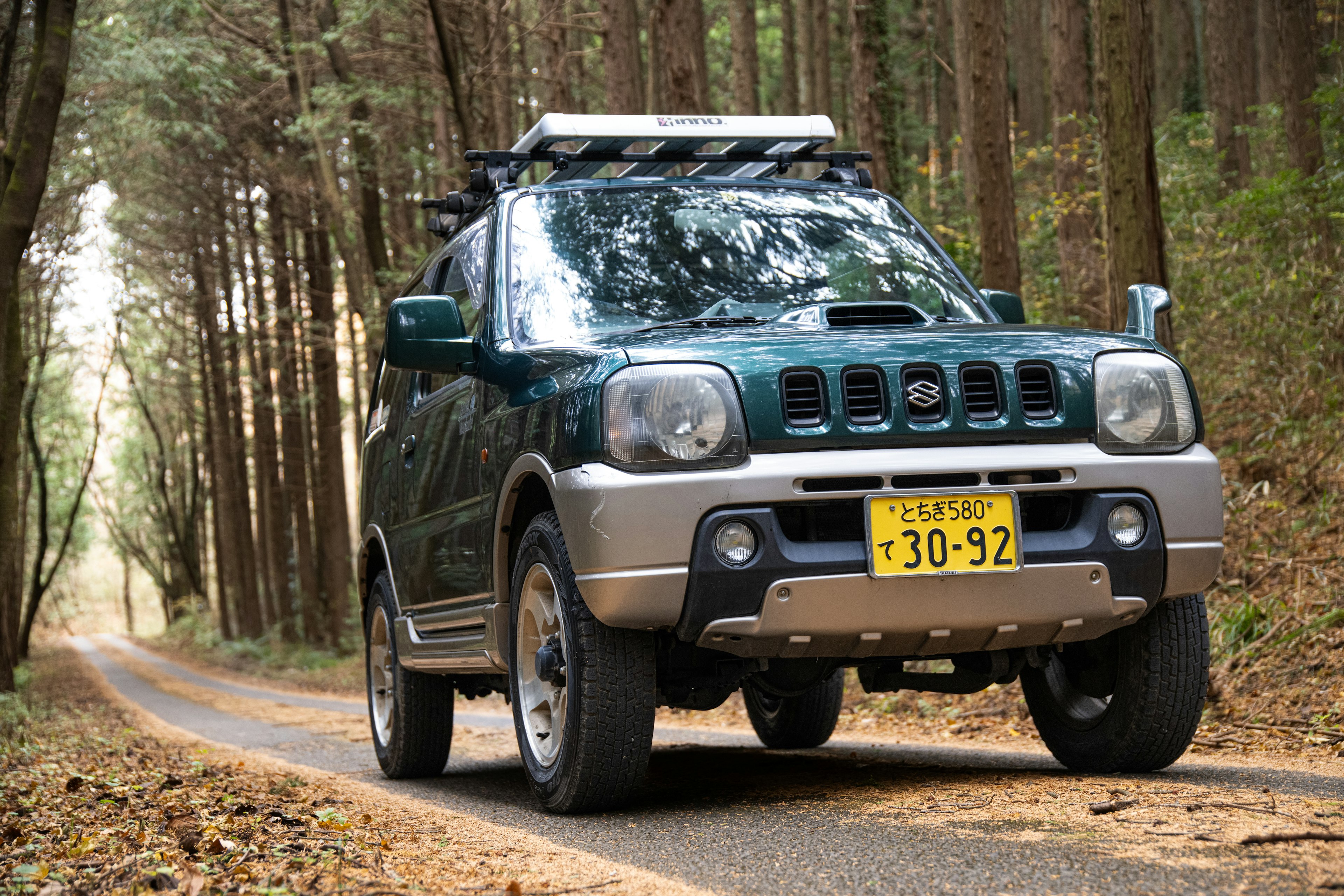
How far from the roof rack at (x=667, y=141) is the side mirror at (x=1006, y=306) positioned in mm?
1073

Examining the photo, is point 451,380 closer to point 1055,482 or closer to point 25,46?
point 1055,482

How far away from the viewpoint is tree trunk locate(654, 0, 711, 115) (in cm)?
1356

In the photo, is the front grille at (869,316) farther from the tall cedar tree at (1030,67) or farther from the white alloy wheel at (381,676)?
the tall cedar tree at (1030,67)

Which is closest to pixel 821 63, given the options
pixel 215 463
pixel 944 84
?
pixel 944 84

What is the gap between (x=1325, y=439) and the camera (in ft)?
31.9

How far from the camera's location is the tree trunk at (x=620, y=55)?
49.8 ft

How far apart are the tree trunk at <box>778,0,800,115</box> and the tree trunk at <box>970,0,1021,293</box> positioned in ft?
58.0

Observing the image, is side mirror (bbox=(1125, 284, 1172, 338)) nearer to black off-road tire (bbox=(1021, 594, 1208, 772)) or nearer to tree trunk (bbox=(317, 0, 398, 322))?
black off-road tire (bbox=(1021, 594, 1208, 772))

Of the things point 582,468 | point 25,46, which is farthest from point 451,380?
point 25,46

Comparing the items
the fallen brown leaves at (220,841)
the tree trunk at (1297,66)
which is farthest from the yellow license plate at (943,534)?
the tree trunk at (1297,66)

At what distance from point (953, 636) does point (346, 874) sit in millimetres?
1937

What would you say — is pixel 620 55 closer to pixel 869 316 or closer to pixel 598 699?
pixel 869 316

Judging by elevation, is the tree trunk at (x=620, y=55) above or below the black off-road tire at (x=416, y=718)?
above

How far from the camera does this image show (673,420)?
12.4 feet
